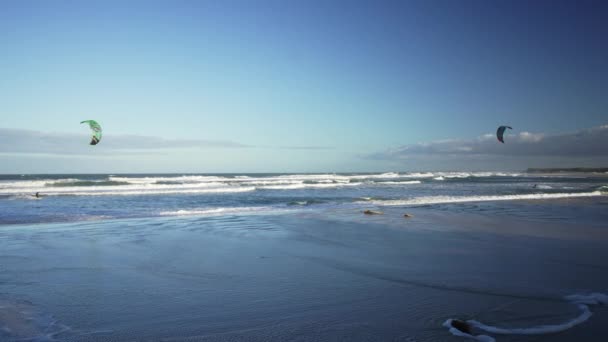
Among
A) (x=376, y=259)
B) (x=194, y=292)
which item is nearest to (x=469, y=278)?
(x=376, y=259)

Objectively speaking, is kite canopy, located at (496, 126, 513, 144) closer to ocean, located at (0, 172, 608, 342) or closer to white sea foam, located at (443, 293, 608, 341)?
ocean, located at (0, 172, 608, 342)

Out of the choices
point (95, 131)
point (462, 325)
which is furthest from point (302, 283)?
point (95, 131)

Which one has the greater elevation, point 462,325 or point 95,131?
point 95,131

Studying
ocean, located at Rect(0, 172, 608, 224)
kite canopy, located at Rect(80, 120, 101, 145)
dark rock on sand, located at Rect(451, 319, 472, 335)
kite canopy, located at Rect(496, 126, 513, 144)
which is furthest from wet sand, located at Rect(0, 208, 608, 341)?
kite canopy, located at Rect(496, 126, 513, 144)

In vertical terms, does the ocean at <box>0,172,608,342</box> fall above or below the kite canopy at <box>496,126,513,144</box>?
below

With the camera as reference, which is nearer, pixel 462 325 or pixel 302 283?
pixel 462 325

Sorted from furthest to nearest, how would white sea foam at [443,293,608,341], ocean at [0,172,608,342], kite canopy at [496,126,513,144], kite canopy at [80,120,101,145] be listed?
kite canopy at [496,126,513,144] → kite canopy at [80,120,101,145] → ocean at [0,172,608,342] → white sea foam at [443,293,608,341]

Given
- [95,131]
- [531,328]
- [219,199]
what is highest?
[95,131]

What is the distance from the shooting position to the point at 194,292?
14.6ft

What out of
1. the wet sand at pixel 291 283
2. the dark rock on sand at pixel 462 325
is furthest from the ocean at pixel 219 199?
the dark rock on sand at pixel 462 325

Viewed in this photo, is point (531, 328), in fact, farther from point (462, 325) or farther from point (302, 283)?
point (302, 283)

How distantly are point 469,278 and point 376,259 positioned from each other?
1.53m

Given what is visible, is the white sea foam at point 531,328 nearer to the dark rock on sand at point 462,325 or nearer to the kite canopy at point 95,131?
the dark rock on sand at point 462,325

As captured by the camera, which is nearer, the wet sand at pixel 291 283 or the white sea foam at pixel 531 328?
the white sea foam at pixel 531 328
